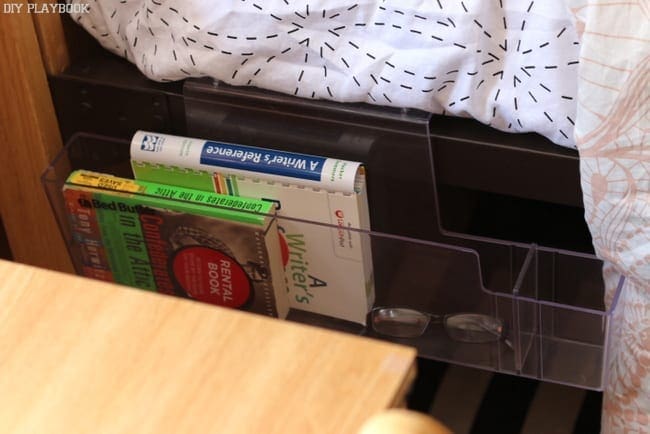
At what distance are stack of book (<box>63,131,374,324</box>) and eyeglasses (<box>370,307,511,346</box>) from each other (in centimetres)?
3

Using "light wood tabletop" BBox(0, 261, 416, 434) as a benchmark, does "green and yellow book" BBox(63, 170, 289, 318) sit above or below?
below

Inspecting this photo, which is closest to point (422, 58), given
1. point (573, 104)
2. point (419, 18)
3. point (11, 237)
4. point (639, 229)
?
point (419, 18)

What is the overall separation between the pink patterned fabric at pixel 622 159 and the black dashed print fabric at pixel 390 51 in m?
0.07

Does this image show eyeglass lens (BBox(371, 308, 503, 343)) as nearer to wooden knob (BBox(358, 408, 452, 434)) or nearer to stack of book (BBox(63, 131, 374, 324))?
stack of book (BBox(63, 131, 374, 324))

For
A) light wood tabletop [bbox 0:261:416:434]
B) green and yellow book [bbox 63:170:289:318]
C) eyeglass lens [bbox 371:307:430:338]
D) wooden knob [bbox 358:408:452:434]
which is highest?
wooden knob [bbox 358:408:452:434]

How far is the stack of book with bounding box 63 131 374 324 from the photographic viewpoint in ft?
3.78

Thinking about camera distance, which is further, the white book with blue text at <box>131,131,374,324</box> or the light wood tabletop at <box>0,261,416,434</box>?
the white book with blue text at <box>131,131,374,324</box>

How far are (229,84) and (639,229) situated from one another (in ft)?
1.65

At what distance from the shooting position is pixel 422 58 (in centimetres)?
104

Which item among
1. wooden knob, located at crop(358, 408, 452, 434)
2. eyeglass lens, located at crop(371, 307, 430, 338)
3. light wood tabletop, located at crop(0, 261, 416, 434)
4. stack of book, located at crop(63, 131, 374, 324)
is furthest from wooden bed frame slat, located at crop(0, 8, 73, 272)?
wooden knob, located at crop(358, 408, 452, 434)

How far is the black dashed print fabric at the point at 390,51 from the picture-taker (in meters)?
1.01

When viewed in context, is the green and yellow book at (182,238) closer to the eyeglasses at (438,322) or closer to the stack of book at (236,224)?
the stack of book at (236,224)

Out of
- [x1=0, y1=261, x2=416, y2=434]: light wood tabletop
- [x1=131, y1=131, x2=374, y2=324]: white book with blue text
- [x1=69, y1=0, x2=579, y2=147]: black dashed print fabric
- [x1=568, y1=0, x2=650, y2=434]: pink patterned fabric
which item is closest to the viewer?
[x1=0, y1=261, x2=416, y2=434]: light wood tabletop

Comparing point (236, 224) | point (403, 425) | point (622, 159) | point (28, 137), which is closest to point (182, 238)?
point (236, 224)
